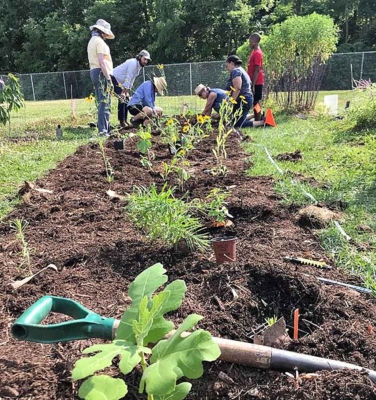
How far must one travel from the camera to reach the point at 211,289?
8.18 ft

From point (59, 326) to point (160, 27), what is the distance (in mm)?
32968

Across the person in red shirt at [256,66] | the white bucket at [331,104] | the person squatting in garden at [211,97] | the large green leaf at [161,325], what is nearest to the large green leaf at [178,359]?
the large green leaf at [161,325]

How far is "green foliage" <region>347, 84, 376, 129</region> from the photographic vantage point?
27.3 ft

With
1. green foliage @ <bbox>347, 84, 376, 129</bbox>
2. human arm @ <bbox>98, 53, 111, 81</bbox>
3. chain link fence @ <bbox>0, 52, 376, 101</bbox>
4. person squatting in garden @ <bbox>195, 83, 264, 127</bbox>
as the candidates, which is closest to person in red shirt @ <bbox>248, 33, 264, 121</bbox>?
person squatting in garden @ <bbox>195, 83, 264, 127</bbox>

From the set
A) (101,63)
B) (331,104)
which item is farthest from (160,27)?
(101,63)

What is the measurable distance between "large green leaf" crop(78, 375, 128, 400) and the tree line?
1303 inches

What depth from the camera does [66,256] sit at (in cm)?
299

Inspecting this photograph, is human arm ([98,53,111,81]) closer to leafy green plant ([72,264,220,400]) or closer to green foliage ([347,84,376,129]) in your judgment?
green foliage ([347,84,376,129])

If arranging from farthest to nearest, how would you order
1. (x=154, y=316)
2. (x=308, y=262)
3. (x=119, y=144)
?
(x=119, y=144) < (x=308, y=262) < (x=154, y=316)

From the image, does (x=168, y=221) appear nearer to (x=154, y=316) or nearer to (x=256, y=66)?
(x=154, y=316)

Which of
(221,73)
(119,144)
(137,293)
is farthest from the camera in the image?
(221,73)

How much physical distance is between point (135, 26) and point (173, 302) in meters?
37.4

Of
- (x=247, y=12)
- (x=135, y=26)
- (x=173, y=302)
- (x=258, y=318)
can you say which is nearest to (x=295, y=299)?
(x=258, y=318)

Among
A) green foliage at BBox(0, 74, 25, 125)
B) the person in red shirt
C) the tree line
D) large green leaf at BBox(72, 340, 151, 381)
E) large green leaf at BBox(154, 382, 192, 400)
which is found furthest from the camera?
the tree line
